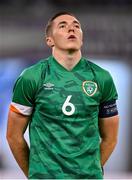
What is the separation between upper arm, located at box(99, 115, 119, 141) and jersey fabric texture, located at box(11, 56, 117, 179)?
0.12 m

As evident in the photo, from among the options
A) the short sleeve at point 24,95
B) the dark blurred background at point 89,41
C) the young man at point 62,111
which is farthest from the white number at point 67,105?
the dark blurred background at point 89,41

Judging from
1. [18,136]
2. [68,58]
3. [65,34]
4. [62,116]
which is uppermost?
[65,34]

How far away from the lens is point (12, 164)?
253 inches

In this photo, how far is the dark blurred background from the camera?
646 centimetres

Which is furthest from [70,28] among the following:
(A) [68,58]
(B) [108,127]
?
(B) [108,127]

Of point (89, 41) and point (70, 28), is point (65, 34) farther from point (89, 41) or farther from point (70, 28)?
point (89, 41)

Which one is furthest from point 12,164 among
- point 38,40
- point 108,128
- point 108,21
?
point 108,128

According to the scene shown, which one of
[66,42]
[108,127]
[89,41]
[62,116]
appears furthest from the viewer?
[89,41]

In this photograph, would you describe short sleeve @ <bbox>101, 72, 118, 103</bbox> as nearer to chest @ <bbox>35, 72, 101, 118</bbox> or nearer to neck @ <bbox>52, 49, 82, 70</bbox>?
chest @ <bbox>35, 72, 101, 118</bbox>

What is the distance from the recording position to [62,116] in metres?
2.63

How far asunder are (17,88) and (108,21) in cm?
394

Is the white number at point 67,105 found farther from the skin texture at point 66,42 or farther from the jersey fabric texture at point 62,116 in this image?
the skin texture at point 66,42

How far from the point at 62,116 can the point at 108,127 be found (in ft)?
1.10

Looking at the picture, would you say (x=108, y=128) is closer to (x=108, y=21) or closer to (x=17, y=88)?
(x=17, y=88)
